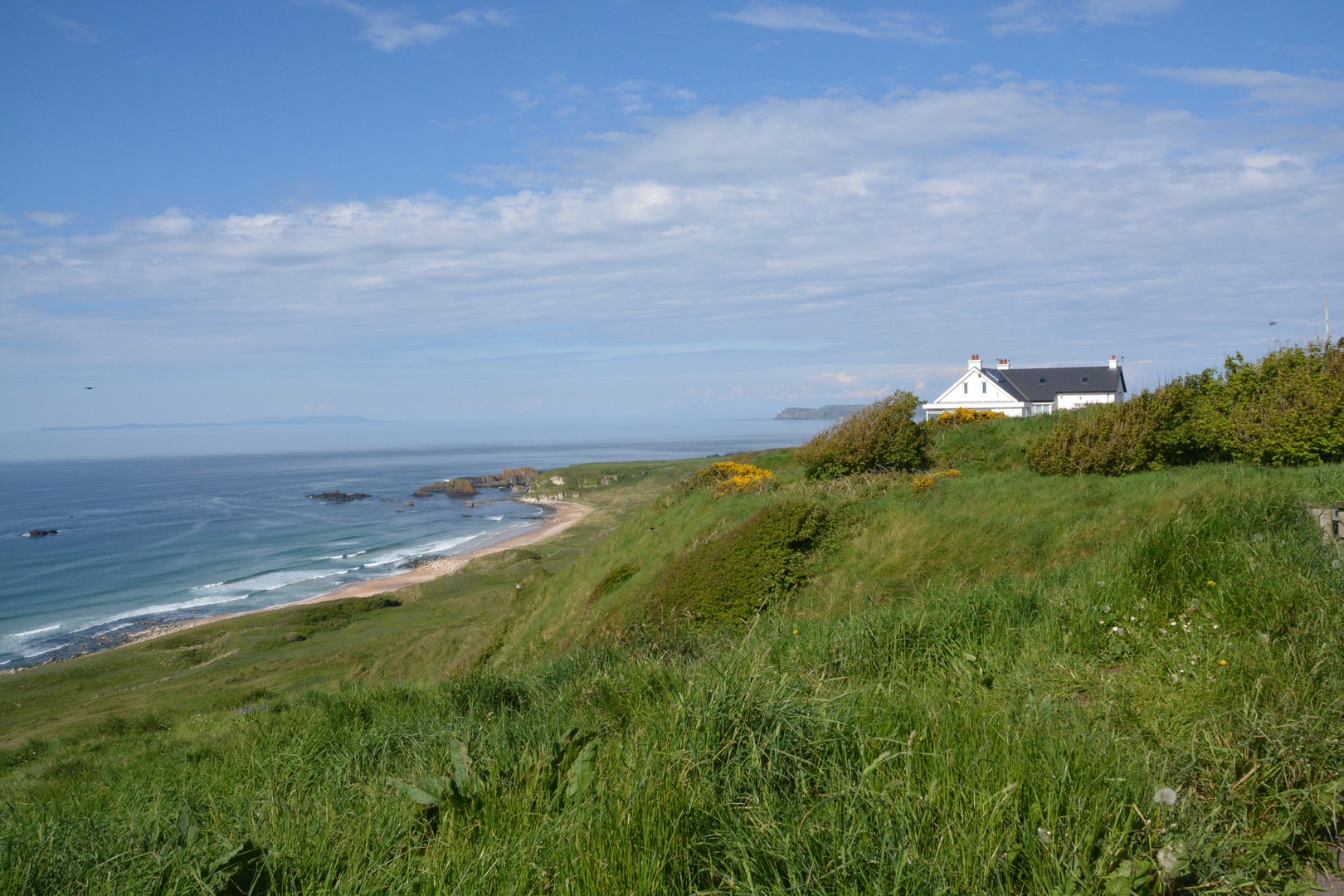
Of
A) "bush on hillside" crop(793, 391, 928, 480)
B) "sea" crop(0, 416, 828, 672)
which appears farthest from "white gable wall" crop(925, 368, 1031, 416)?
"bush on hillside" crop(793, 391, 928, 480)

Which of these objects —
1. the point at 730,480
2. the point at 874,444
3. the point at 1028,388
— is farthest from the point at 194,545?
the point at 1028,388

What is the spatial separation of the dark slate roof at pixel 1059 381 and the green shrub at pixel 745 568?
36671mm

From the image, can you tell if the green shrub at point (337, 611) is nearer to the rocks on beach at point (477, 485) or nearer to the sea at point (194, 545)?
the sea at point (194, 545)

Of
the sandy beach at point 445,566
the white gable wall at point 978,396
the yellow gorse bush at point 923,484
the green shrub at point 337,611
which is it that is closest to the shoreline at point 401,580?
the sandy beach at point 445,566

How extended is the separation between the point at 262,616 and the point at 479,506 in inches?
1599

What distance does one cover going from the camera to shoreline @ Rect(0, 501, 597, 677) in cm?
3178

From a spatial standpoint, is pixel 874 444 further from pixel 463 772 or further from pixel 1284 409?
pixel 463 772

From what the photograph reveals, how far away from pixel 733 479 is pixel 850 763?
16.4 meters

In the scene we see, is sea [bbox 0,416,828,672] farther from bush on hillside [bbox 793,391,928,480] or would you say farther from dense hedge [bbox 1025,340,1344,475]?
dense hedge [bbox 1025,340,1344,475]

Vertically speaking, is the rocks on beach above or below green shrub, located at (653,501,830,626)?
below

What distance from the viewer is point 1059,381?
47375mm

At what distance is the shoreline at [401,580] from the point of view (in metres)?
31.8

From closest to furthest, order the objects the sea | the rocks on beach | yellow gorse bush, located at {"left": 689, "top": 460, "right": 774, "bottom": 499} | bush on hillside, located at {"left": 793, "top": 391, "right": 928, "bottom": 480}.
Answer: bush on hillside, located at {"left": 793, "top": 391, "right": 928, "bottom": 480}
yellow gorse bush, located at {"left": 689, "top": 460, "right": 774, "bottom": 499}
the sea
the rocks on beach

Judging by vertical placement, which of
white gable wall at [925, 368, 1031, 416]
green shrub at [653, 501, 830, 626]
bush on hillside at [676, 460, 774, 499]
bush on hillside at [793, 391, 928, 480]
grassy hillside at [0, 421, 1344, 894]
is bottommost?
green shrub at [653, 501, 830, 626]
